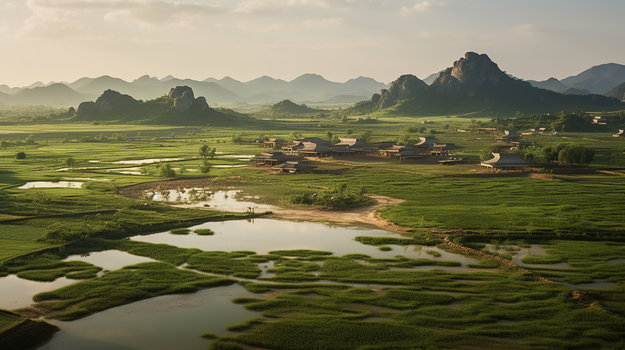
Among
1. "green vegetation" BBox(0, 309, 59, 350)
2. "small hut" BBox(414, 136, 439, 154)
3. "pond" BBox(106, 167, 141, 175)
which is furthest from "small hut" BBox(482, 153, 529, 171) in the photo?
"green vegetation" BBox(0, 309, 59, 350)

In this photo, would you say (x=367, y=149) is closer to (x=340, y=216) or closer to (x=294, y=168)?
(x=294, y=168)

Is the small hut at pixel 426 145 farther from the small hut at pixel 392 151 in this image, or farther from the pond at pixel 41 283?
the pond at pixel 41 283

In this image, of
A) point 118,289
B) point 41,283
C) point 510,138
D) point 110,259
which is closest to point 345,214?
point 110,259

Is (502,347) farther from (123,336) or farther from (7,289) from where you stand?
(7,289)

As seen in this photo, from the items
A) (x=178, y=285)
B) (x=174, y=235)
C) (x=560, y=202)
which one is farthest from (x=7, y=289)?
(x=560, y=202)

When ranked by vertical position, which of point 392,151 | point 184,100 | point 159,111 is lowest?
point 392,151

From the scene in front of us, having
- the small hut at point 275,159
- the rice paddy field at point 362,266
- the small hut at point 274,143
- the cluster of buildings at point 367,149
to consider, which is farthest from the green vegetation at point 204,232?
the small hut at point 274,143

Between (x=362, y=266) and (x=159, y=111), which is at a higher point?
(x=159, y=111)

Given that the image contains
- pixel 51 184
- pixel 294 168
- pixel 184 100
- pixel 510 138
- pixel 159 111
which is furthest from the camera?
pixel 184 100
